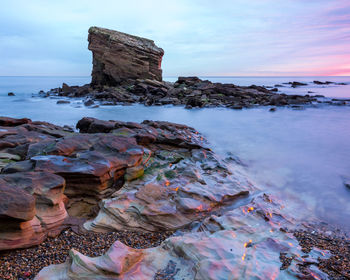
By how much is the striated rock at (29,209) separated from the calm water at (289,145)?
4.43 meters

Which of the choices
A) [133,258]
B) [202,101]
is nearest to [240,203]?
[133,258]

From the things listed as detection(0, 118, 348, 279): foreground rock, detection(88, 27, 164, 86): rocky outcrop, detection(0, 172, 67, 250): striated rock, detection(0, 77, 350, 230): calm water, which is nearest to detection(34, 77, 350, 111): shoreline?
detection(88, 27, 164, 86): rocky outcrop

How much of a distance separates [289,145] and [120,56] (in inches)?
983

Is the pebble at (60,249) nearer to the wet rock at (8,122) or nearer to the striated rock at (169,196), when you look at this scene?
the striated rock at (169,196)

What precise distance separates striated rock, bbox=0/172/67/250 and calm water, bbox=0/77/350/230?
443cm

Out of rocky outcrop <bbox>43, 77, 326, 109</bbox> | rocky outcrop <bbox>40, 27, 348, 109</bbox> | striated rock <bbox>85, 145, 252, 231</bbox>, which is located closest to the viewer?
striated rock <bbox>85, 145, 252, 231</bbox>

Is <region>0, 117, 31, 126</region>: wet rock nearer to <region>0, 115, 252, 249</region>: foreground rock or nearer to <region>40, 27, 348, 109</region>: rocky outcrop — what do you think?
<region>0, 115, 252, 249</region>: foreground rock

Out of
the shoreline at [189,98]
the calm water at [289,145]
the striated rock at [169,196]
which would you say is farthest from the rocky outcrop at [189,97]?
the striated rock at [169,196]

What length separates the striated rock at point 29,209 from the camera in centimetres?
308

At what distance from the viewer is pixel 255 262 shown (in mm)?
2957

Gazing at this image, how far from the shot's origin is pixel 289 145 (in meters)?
10.2

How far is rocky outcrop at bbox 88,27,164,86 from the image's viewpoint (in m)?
30.0

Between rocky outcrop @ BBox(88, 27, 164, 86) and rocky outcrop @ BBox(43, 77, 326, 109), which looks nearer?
rocky outcrop @ BBox(43, 77, 326, 109)

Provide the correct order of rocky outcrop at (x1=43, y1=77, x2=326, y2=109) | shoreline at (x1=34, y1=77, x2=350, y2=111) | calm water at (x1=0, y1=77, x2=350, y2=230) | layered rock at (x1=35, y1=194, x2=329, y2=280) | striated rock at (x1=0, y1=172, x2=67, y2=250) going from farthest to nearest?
rocky outcrop at (x1=43, y1=77, x2=326, y2=109) < shoreline at (x1=34, y1=77, x2=350, y2=111) < calm water at (x1=0, y1=77, x2=350, y2=230) < striated rock at (x1=0, y1=172, x2=67, y2=250) < layered rock at (x1=35, y1=194, x2=329, y2=280)
